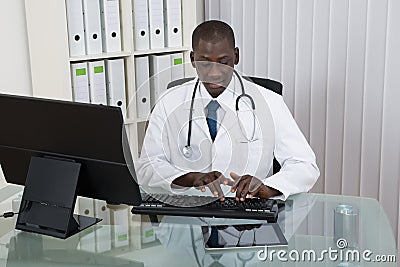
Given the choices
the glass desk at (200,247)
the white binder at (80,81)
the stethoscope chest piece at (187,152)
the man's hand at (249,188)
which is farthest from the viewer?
the white binder at (80,81)

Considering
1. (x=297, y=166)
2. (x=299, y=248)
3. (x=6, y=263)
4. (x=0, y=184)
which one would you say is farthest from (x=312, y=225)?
(x=0, y=184)


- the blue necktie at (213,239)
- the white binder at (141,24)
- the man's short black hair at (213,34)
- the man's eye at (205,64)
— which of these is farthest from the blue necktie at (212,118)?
the white binder at (141,24)

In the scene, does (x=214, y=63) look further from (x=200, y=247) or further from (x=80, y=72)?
(x=80, y=72)

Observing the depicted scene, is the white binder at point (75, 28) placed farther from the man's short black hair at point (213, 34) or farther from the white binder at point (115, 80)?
the man's short black hair at point (213, 34)

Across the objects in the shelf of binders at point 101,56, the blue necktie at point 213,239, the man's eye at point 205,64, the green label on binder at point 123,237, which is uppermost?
the man's eye at point 205,64

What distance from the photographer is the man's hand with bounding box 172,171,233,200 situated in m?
1.79

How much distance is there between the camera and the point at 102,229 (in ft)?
5.57

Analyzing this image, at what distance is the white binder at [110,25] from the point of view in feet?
8.95

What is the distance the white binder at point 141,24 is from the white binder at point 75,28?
10.8 inches

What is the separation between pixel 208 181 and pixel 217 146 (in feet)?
0.40

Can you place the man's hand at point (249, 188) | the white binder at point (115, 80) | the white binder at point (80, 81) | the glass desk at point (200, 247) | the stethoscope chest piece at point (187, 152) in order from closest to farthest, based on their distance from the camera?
the glass desk at point (200, 247)
the man's hand at point (249, 188)
the stethoscope chest piece at point (187, 152)
the white binder at point (80, 81)
the white binder at point (115, 80)

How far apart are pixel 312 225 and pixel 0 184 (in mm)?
1541

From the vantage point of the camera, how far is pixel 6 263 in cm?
151

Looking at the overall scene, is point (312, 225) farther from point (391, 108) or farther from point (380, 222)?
point (391, 108)
